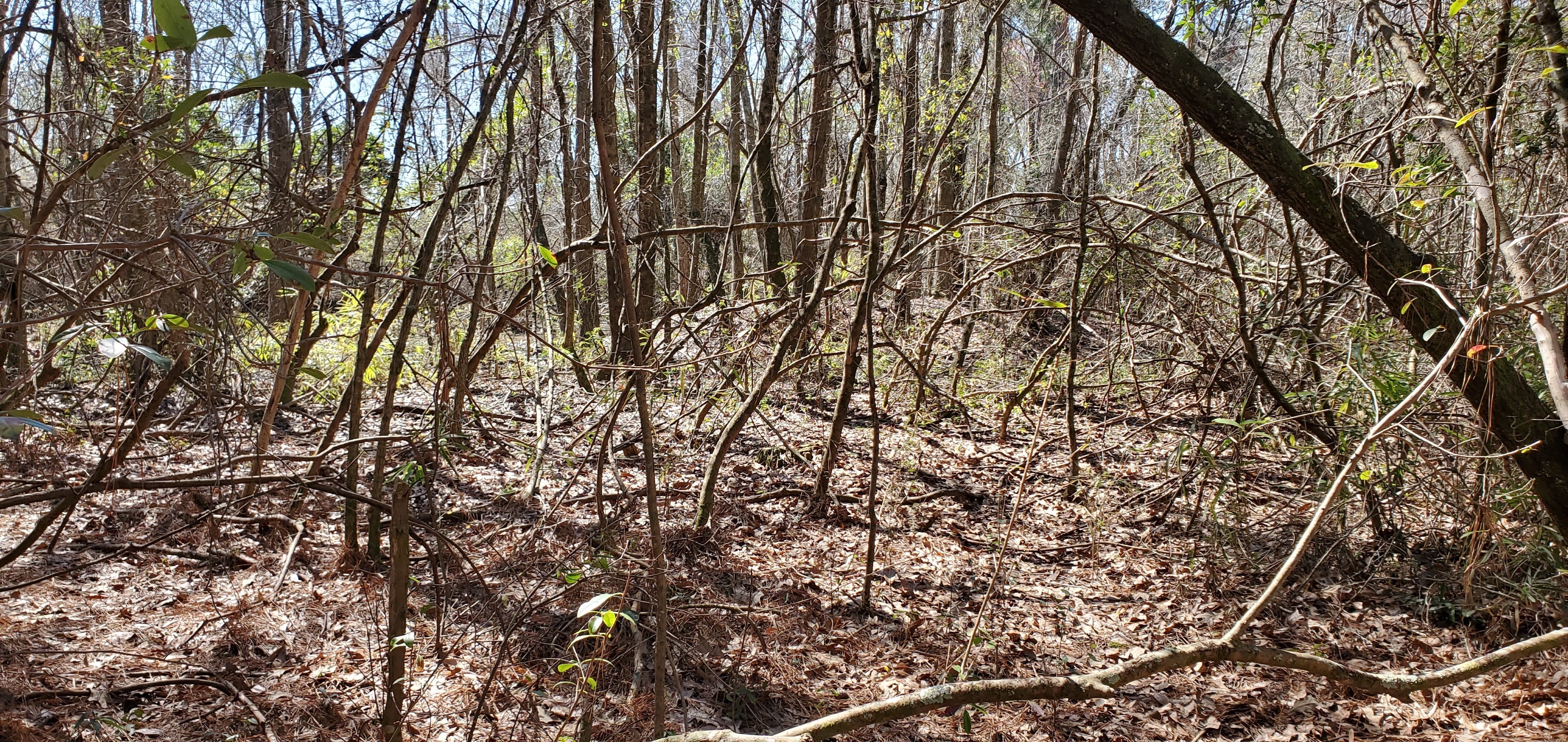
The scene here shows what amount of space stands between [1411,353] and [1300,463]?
83 centimetres

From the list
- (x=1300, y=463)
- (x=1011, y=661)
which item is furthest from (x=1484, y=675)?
(x=1011, y=661)

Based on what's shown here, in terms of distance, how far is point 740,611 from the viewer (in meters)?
3.67

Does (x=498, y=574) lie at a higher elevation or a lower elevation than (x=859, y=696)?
higher

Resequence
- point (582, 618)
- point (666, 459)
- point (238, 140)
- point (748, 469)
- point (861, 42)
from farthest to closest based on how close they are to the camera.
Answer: point (748, 469) → point (666, 459) → point (861, 42) → point (238, 140) → point (582, 618)

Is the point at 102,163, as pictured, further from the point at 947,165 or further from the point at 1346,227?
the point at 947,165

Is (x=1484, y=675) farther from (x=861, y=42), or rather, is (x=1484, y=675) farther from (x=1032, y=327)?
(x=1032, y=327)

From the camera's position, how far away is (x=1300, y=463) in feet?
15.0

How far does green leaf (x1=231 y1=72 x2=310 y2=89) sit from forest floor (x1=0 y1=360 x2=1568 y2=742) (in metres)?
1.02

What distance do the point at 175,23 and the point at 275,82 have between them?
0.55 ft

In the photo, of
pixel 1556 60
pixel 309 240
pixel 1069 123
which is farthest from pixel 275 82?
pixel 1069 123

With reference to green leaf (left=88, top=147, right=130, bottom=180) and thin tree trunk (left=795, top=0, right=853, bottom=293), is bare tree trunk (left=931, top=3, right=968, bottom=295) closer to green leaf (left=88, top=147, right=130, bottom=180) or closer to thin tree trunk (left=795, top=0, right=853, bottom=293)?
→ thin tree trunk (left=795, top=0, right=853, bottom=293)

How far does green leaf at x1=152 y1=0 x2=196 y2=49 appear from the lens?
1459mm

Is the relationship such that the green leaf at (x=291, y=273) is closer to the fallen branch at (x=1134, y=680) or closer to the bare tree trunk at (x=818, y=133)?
the fallen branch at (x=1134, y=680)

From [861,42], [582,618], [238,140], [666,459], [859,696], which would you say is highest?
[861,42]
